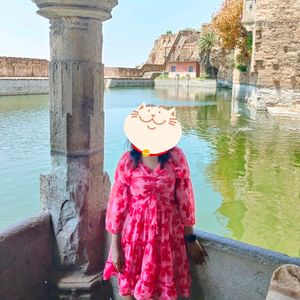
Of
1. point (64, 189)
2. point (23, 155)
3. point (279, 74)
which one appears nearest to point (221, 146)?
point (23, 155)

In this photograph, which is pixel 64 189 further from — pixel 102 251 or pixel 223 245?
pixel 223 245

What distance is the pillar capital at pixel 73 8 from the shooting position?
6.67 ft

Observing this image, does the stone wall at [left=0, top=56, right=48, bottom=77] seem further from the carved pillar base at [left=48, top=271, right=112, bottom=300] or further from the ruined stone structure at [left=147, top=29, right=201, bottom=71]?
the carved pillar base at [left=48, top=271, right=112, bottom=300]

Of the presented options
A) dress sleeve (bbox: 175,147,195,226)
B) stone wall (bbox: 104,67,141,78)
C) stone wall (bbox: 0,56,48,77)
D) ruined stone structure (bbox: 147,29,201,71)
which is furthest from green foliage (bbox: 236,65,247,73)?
ruined stone structure (bbox: 147,29,201,71)

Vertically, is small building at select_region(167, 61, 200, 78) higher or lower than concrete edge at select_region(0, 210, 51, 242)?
higher

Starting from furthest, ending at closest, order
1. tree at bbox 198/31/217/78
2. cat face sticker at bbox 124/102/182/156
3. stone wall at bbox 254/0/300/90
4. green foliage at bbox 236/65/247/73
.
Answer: tree at bbox 198/31/217/78, green foliage at bbox 236/65/247/73, stone wall at bbox 254/0/300/90, cat face sticker at bbox 124/102/182/156

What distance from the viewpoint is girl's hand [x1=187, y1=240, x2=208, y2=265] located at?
197 cm

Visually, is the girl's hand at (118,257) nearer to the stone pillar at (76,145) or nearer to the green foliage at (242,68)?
the stone pillar at (76,145)

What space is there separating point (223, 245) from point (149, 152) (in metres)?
0.66

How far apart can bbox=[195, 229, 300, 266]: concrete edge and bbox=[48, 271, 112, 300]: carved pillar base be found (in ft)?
2.29

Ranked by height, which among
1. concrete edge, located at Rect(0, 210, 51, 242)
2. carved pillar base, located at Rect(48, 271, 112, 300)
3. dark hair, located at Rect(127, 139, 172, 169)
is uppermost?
dark hair, located at Rect(127, 139, 172, 169)

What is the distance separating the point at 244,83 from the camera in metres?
21.3

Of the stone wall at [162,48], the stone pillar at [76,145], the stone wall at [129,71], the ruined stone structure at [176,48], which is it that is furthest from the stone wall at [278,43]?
the stone wall at [162,48]

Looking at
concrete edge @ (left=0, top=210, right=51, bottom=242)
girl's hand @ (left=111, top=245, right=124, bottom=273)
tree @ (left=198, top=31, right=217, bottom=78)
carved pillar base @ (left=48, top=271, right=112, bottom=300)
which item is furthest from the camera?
tree @ (left=198, top=31, right=217, bottom=78)
